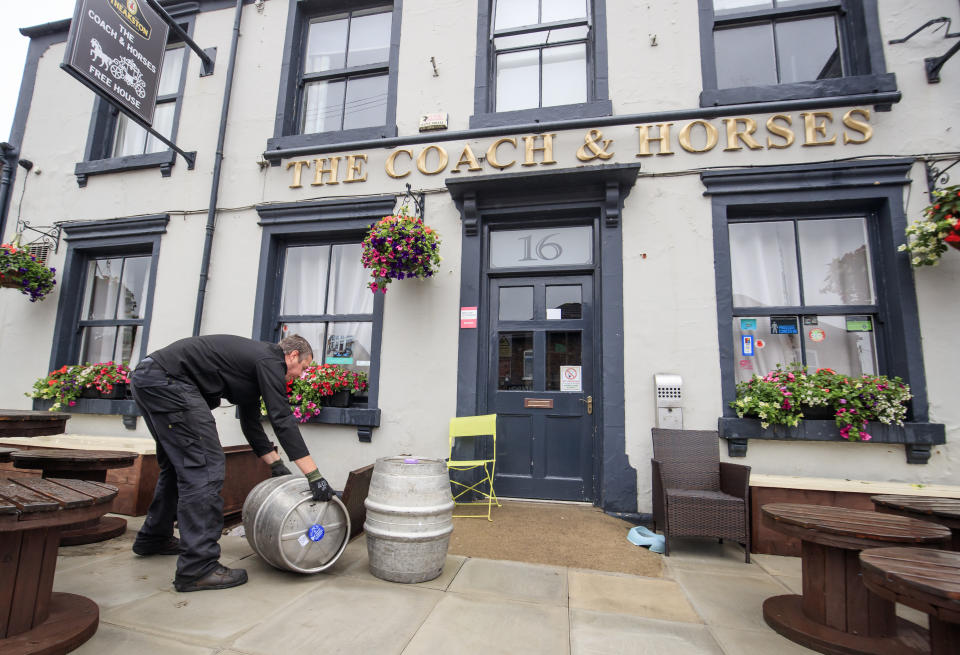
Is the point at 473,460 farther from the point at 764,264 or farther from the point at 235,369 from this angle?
the point at 764,264

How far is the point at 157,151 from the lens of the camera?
6.58m

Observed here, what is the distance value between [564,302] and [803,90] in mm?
3206

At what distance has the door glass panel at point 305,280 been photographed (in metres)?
5.80

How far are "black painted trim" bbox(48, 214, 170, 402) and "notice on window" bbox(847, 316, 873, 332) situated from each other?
7.90 metres

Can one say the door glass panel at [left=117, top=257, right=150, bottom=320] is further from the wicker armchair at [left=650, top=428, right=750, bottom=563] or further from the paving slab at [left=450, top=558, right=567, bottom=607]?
the wicker armchair at [left=650, top=428, right=750, bottom=563]

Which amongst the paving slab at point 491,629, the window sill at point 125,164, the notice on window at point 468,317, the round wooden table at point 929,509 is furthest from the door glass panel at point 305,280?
the round wooden table at point 929,509

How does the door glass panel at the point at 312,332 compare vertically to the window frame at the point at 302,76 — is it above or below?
below

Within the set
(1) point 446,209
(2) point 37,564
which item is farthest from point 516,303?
(2) point 37,564

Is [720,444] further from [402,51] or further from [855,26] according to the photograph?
[402,51]

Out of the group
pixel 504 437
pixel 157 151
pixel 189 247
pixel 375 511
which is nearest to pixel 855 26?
pixel 504 437

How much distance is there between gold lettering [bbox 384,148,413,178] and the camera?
5527mm

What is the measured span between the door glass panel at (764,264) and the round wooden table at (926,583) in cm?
307

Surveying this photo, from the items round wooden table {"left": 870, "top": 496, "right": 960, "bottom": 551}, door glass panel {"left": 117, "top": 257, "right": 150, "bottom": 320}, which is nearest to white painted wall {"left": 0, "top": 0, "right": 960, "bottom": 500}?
door glass panel {"left": 117, "top": 257, "right": 150, "bottom": 320}

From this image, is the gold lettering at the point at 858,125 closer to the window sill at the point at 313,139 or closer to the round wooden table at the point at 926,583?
the round wooden table at the point at 926,583
